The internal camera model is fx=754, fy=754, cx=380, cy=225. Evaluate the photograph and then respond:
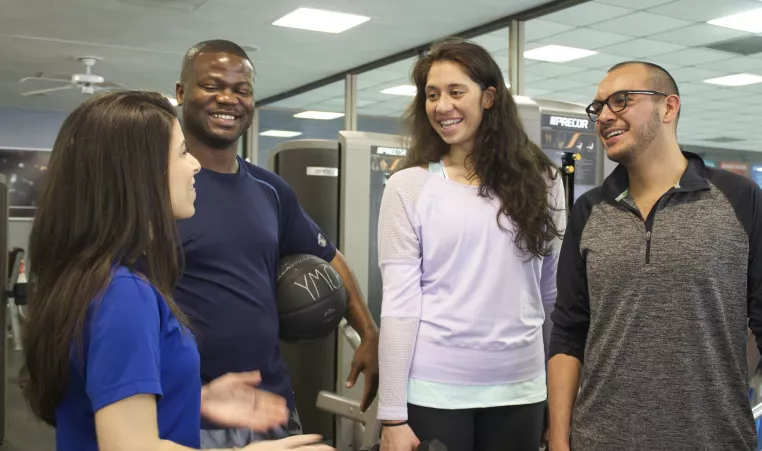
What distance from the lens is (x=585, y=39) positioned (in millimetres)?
6633

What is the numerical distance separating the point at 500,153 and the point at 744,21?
5014mm

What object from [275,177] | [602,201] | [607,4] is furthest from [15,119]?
[602,201]

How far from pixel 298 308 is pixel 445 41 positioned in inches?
32.7

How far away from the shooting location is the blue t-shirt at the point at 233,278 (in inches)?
70.5

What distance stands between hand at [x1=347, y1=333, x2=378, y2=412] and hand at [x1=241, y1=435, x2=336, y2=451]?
1.00 metres

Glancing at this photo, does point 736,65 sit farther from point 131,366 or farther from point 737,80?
point 131,366

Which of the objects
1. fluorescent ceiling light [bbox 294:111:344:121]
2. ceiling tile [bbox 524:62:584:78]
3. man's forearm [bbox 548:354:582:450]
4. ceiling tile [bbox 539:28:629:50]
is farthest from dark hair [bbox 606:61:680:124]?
fluorescent ceiling light [bbox 294:111:344:121]

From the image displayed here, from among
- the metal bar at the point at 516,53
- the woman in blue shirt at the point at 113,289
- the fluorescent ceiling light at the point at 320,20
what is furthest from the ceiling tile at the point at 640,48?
the woman in blue shirt at the point at 113,289

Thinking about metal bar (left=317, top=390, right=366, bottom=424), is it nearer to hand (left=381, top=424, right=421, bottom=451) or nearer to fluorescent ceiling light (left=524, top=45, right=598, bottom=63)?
hand (left=381, top=424, right=421, bottom=451)

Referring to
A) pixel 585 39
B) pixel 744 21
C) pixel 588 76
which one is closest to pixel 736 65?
pixel 588 76

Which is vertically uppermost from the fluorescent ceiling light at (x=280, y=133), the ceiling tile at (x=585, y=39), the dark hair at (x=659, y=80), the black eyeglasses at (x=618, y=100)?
the ceiling tile at (x=585, y=39)

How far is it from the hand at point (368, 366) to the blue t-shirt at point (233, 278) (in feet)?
0.90

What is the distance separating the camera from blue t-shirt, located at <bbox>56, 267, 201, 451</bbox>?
1.04m

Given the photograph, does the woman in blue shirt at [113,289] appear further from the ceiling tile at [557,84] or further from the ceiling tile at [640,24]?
the ceiling tile at [557,84]
